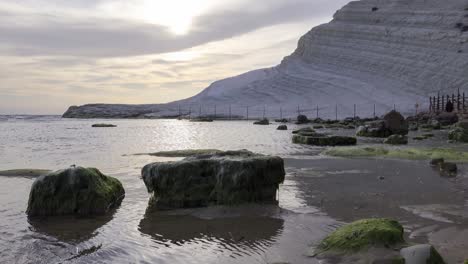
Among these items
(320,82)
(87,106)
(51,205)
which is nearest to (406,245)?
(51,205)

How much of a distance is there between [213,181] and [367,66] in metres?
86.9

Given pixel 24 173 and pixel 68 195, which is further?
pixel 24 173

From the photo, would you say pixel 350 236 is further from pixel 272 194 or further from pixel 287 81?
pixel 287 81

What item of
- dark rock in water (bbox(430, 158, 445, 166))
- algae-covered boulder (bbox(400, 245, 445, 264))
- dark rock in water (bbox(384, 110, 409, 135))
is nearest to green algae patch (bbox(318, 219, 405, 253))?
algae-covered boulder (bbox(400, 245, 445, 264))

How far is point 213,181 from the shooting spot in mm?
10227

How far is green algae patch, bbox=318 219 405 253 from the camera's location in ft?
21.1

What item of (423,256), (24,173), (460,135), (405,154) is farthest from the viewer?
(460,135)

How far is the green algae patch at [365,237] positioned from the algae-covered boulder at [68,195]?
4817mm

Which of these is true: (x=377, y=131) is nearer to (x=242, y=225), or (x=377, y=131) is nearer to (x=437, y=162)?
(x=437, y=162)

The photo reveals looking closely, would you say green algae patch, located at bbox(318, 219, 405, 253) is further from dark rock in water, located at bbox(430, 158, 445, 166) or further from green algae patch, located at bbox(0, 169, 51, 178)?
green algae patch, located at bbox(0, 169, 51, 178)

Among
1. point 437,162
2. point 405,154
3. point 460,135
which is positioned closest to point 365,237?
point 437,162

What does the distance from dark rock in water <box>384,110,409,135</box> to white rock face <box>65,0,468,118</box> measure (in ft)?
142

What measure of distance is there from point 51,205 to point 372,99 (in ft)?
263

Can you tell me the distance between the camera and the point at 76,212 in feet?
31.2
